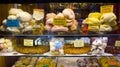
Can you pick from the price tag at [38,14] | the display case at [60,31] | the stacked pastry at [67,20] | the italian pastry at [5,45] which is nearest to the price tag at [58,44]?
the display case at [60,31]

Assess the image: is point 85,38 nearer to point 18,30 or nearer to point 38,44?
point 38,44

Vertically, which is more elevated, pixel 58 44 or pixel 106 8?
pixel 106 8

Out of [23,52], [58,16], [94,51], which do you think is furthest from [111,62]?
[23,52]

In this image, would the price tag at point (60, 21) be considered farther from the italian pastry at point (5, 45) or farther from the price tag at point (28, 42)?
the italian pastry at point (5, 45)

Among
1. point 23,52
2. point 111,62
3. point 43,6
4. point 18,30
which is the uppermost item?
point 43,6

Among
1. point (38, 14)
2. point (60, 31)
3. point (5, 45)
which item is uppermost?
point (38, 14)

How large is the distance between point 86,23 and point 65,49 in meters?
0.24

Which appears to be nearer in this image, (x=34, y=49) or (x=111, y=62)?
(x=34, y=49)

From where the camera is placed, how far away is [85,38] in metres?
1.55

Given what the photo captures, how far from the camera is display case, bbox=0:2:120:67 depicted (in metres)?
1.53

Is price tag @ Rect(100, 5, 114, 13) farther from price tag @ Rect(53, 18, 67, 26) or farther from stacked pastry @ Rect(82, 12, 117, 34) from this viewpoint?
price tag @ Rect(53, 18, 67, 26)

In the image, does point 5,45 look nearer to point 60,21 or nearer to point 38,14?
point 38,14

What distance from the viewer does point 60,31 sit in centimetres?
154

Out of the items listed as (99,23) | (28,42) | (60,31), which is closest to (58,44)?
(60,31)
